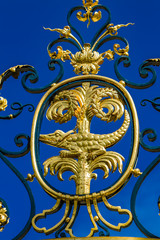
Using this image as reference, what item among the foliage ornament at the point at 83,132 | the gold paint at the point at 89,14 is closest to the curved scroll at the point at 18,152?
the foliage ornament at the point at 83,132

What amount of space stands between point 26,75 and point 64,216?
1.29 metres

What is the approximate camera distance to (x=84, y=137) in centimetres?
491

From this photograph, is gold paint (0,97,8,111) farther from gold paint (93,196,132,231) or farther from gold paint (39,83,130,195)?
gold paint (93,196,132,231)

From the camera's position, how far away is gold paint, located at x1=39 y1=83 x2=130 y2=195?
4750mm

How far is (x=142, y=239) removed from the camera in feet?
14.1

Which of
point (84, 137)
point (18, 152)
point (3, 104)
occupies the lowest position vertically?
point (18, 152)

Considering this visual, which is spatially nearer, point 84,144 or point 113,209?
point 113,209

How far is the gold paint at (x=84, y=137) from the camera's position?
4750mm

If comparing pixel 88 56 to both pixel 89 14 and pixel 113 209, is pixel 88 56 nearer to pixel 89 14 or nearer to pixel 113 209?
pixel 89 14

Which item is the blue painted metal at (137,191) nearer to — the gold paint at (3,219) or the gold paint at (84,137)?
the gold paint at (84,137)

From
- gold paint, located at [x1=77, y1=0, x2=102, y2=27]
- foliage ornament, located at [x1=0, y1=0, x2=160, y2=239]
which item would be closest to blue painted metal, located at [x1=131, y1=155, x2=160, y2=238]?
foliage ornament, located at [x1=0, y1=0, x2=160, y2=239]

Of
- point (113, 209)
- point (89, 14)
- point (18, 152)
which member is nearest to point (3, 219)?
point (18, 152)

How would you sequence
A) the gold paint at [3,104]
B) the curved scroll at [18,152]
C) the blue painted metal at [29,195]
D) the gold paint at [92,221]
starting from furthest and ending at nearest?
the gold paint at [3,104] < the curved scroll at [18,152] < the blue painted metal at [29,195] < the gold paint at [92,221]

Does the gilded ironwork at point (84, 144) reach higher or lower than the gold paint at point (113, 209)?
higher
